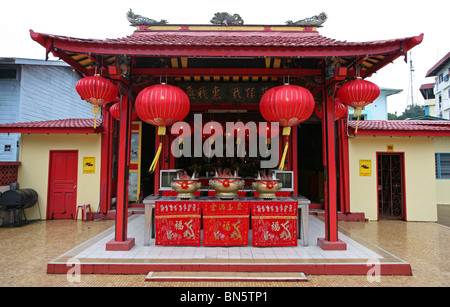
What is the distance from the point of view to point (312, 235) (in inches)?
228

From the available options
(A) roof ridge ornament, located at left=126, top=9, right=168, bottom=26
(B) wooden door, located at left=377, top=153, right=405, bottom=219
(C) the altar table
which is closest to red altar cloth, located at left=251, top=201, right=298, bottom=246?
(C) the altar table

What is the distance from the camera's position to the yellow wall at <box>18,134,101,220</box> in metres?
8.02

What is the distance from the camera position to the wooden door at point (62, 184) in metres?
8.12

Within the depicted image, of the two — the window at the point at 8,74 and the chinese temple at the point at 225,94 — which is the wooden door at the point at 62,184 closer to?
the chinese temple at the point at 225,94

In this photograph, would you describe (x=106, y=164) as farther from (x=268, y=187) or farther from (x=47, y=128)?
(x=268, y=187)

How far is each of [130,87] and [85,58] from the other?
115 cm

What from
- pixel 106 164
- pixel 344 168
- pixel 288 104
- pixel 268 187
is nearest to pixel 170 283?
pixel 268 187

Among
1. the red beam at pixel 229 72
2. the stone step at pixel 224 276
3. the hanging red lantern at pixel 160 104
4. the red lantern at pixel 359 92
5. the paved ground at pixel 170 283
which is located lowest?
the paved ground at pixel 170 283

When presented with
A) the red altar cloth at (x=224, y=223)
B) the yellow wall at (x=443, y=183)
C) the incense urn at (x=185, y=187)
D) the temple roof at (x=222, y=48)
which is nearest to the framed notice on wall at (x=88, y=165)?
the temple roof at (x=222, y=48)

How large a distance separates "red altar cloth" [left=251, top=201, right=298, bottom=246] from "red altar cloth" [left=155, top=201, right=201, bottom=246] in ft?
3.75

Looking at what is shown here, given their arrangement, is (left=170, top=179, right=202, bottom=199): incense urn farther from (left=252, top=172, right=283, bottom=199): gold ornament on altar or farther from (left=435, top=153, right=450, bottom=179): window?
(left=435, top=153, right=450, bottom=179): window

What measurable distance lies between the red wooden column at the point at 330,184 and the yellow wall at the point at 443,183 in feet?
33.3

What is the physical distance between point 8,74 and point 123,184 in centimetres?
954

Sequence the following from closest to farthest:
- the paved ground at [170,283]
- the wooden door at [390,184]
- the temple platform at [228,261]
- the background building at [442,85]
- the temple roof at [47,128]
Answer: the paved ground at [170,283] < the temple platform at [228,261] < the temple roof at [47,128] < the wooden door at [390,184] < the background building at [442,85]
